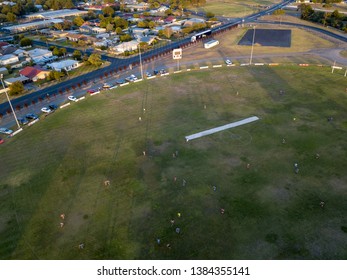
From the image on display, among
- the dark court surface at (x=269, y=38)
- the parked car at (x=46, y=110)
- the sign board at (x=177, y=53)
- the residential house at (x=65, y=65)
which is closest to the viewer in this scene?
the parked car at (x=46, y=110)

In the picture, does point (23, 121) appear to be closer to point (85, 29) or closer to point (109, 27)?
point (109, 27)

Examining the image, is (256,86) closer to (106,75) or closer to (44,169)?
(106,75)

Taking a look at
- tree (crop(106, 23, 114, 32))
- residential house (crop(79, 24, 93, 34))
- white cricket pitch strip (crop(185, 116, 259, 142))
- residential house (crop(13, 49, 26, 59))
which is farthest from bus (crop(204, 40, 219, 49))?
residential house (crop(13, 49, 26, 59))

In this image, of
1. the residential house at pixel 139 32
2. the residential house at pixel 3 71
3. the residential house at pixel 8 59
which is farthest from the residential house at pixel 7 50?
the residential house at pixel 139 32

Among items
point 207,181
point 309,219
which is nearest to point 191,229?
point 207,181

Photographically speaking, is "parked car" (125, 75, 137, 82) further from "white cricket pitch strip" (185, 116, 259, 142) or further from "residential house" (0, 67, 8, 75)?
"residential house" (0, 67, 8, 75)

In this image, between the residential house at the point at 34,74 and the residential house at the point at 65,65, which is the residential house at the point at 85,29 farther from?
the residential house at the point at 34,74
